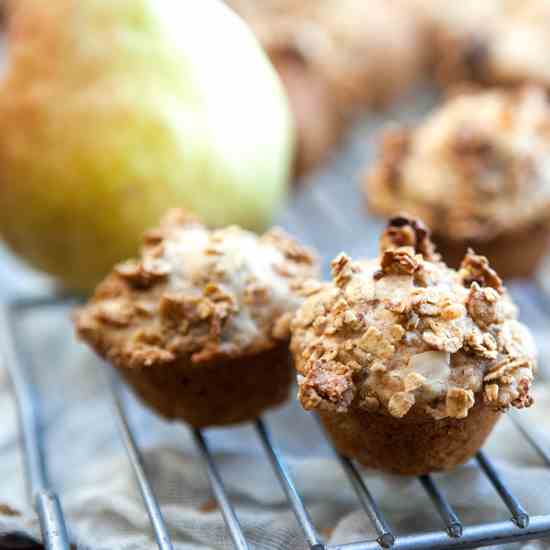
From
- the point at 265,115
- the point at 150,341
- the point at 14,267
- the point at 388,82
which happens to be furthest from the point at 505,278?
the point at 14,267

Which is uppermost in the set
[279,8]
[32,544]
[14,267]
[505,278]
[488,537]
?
[279,8]

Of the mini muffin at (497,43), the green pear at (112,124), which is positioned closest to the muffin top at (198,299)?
Result: the green pear at (112,124)

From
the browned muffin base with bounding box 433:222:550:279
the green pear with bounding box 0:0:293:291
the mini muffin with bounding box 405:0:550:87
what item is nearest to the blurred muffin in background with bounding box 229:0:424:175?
the mini muffin with bounding box 405:0:550:87

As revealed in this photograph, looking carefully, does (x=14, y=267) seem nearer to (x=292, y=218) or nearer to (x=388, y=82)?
(x=292, y=218)

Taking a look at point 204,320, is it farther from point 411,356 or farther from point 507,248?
point 507,248

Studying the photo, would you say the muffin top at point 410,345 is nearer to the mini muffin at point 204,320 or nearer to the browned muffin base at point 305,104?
the mini muffin at point 204,320

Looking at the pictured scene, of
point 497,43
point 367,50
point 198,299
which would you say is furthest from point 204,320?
point 367,50

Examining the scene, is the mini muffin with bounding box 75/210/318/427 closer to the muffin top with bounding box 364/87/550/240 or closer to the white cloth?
the white cloth
